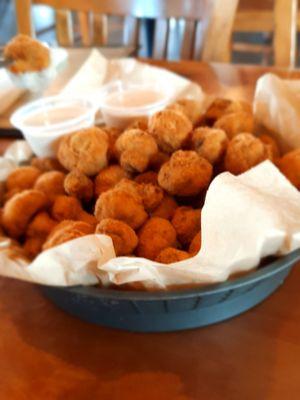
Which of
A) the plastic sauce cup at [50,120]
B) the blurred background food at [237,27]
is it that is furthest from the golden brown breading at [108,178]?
the blurred background food at [237,27]

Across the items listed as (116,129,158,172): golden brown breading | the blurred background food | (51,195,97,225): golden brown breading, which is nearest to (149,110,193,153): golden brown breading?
(116,129,158,172): golden brown breading

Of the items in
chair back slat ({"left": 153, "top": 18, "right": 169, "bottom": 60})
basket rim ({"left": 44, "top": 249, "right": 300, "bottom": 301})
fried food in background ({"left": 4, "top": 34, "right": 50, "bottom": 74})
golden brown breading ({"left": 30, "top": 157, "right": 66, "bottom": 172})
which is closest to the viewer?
basket rim ({"left": 44, "top": 249, "right": 300, "bottom": 301})

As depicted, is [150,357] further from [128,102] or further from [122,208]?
[128,102]

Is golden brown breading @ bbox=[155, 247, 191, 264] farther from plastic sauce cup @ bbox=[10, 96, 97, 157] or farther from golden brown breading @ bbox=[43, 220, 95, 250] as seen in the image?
plastic sauce cup @ bbox=[10, 96, 97, 157]

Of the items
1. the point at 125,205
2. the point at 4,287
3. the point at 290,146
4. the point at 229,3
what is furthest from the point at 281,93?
the point at 229,3

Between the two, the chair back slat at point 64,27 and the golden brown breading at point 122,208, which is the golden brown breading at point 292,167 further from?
the chair back slat at point 64,27

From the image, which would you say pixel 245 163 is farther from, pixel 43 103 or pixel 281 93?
pixel 43 103
